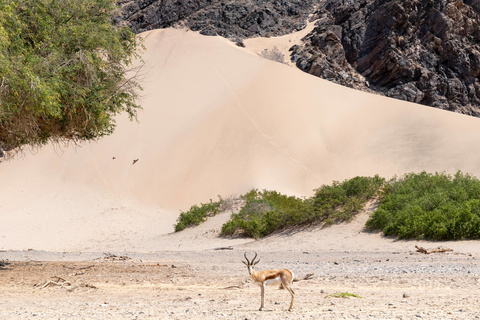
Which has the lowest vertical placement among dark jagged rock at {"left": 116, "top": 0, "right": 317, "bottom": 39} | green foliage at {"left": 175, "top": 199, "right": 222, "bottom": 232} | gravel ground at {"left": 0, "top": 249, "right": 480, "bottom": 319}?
green foliage at {"left": 175, "top": 199, "right": 222, "bottom": 232}

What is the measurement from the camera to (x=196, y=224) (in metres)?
22.5

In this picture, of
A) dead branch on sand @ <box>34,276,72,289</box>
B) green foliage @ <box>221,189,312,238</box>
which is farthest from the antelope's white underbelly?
green foliage @ <box>221,189,312,238</box>

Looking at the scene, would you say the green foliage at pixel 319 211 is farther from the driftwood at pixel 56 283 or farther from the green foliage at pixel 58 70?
the driftwood at pixel 56 283

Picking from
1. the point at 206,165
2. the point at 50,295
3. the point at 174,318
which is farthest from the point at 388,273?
the point at 206,165

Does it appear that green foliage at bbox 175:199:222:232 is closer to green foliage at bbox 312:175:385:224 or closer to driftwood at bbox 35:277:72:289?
green foliage at bbox 312:175:385:224

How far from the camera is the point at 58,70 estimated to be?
379 inches

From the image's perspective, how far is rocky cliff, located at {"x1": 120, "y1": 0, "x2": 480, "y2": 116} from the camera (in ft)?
149

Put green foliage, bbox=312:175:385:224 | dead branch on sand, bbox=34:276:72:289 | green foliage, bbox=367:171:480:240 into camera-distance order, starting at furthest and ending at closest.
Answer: green foliage, bbox=312:175:385:224
green foliage, bbox=367:171:480:240
dead branch on sand, bbox=34:276:72:289

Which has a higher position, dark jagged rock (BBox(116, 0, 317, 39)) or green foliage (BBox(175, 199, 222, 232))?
dark jagged rock (BBox(116, 0, 317, 39))

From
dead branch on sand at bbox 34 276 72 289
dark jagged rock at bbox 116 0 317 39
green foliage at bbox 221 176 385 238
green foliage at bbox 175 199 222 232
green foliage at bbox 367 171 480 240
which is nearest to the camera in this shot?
dead branch on sand at bbox 34 276 72 289

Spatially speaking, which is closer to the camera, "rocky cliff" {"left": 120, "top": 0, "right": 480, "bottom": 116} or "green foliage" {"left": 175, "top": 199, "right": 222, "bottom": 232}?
"green foliage" {"left": 175, "top": 199, "right": 222, "bottom": 232}

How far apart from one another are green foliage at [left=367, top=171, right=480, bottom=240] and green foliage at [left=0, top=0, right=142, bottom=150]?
27.6ft

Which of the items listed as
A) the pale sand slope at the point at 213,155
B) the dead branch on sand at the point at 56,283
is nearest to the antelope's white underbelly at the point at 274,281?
the dead branch on sand at the point at 56,283

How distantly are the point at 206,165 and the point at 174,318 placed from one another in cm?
2701
